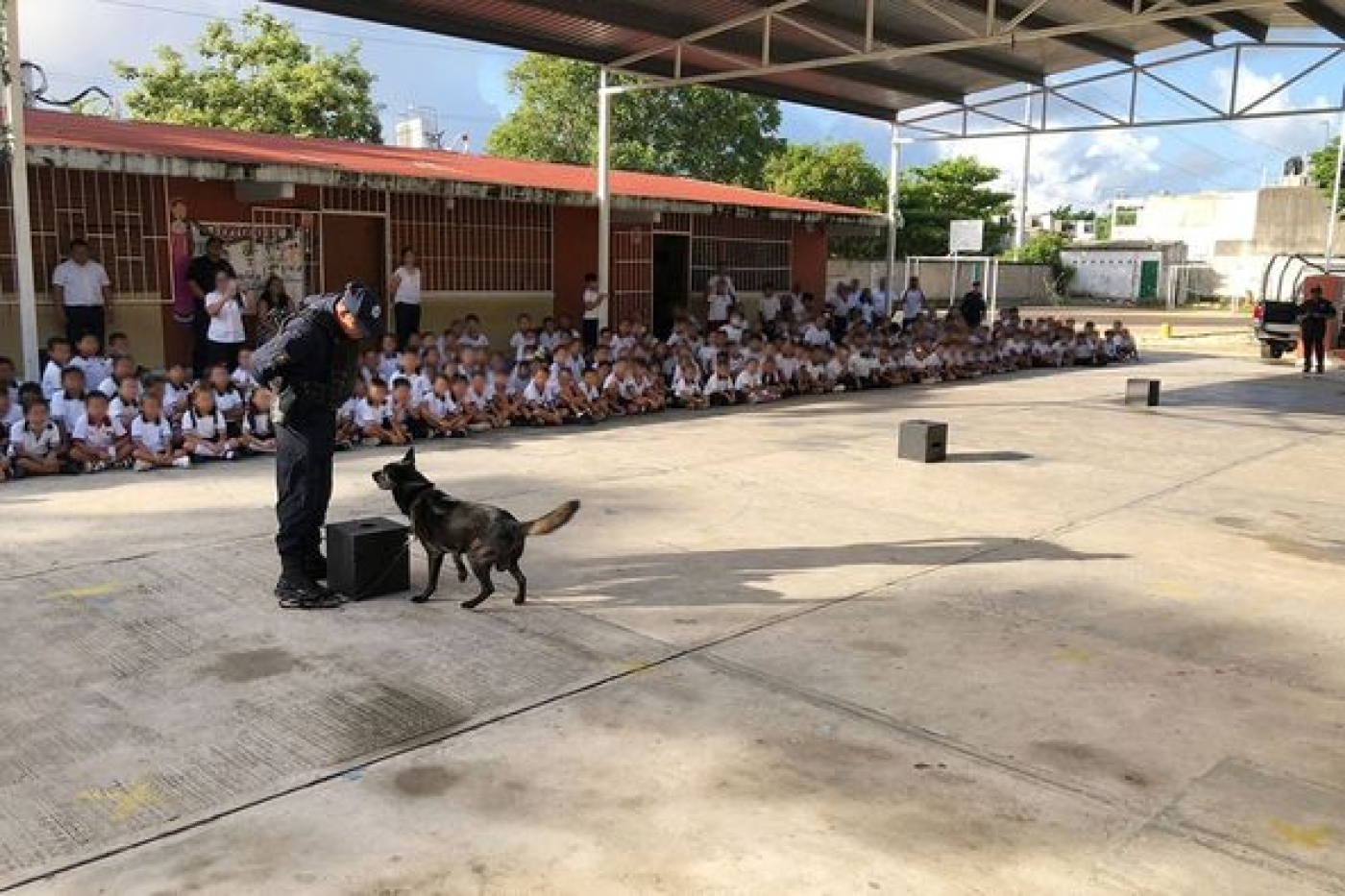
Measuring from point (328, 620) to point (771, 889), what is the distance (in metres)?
2.84

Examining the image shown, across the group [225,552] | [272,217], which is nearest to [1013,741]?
[225,552]

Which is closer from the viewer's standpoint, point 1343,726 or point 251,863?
point 251,863

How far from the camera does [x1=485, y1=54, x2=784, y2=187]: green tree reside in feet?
122

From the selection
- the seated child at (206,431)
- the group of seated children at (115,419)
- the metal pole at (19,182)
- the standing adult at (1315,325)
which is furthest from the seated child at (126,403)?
the standing adult at (1315,325)

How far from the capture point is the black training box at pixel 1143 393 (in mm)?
13586

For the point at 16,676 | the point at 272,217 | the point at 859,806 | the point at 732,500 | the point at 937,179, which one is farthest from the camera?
the point at 937,179

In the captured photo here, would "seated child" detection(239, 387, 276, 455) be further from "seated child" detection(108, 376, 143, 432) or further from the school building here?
the school building

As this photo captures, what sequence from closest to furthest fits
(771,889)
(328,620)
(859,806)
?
(771,889) < (859,806) < (328,620)

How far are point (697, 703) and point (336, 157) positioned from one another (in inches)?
428

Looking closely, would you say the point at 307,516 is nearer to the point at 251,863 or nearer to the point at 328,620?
the point at 328,620

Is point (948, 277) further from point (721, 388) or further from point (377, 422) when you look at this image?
point (377, 422)

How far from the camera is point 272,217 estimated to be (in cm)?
1298

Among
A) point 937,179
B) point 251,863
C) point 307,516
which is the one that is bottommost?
point 251,863

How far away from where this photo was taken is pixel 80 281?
1049cm
